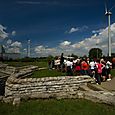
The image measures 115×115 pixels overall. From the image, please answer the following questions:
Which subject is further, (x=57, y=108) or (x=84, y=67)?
(x=84, y=67)

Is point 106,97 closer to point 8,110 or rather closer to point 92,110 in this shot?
point 92,110

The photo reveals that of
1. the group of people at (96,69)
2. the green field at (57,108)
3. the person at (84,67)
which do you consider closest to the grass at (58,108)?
the green field at (57,108)

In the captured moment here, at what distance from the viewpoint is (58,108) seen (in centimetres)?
939

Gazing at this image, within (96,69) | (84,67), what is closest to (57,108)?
(96,69)

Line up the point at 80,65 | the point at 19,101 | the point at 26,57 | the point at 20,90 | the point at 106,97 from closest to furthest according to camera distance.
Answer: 1. the point at 106,97
2. the point at 19,101
3. the point at 20,90
4. the point at 80,65
5. the point at 26,57

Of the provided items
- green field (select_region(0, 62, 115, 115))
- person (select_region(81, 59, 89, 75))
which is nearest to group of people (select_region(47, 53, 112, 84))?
person (select_region(81, 59, 89, 75))

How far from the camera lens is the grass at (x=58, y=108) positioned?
8.70 m

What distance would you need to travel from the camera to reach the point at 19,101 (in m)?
10.2

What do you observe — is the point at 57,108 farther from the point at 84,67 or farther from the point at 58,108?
the point at 84,67

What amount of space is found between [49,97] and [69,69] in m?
8.55

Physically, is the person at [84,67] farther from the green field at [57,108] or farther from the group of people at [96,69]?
the green field at [57,108]

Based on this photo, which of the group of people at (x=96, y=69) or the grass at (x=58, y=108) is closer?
the grass at (x=58, y=108)

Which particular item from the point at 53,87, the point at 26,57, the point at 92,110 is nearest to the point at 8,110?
the point at 92,110

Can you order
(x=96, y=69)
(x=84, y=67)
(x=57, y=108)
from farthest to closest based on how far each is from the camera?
(x=84, y=67), (x=96, y=69), (x=57, y=108)
